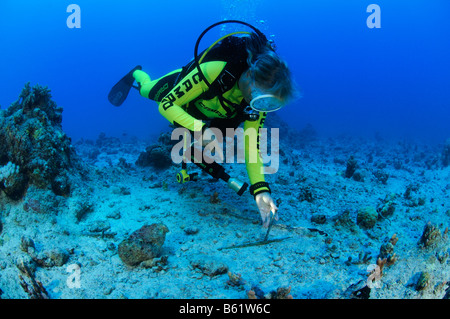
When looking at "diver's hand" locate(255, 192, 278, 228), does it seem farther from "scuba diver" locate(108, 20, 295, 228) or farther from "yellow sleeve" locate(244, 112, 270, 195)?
"yellow sleeve" locate(244, 112, 270, 195)

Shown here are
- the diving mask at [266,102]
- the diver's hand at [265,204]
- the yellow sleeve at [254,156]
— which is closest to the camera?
the diving mask at [266,102]

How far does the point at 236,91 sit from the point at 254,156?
1.03m

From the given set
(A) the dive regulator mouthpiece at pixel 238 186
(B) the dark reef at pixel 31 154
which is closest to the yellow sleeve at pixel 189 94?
(A) the dive regulator mouthpiece at pixel 238 186

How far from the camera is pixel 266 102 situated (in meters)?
2.79

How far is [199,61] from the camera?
326 centimetres

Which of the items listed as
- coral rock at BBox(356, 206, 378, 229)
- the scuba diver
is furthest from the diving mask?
coral rock at BBox(356, 206, 378, 229)

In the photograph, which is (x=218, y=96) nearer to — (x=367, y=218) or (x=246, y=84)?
(x=246, y=84)

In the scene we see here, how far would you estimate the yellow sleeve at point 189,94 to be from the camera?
122 inches

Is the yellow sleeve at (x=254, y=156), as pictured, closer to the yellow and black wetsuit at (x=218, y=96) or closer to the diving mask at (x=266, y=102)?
the yellow and black wetsuit at (x=218, y=96)

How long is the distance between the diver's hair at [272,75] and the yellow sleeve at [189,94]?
0.55 meters

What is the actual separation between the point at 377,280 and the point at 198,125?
2909 millimetres
